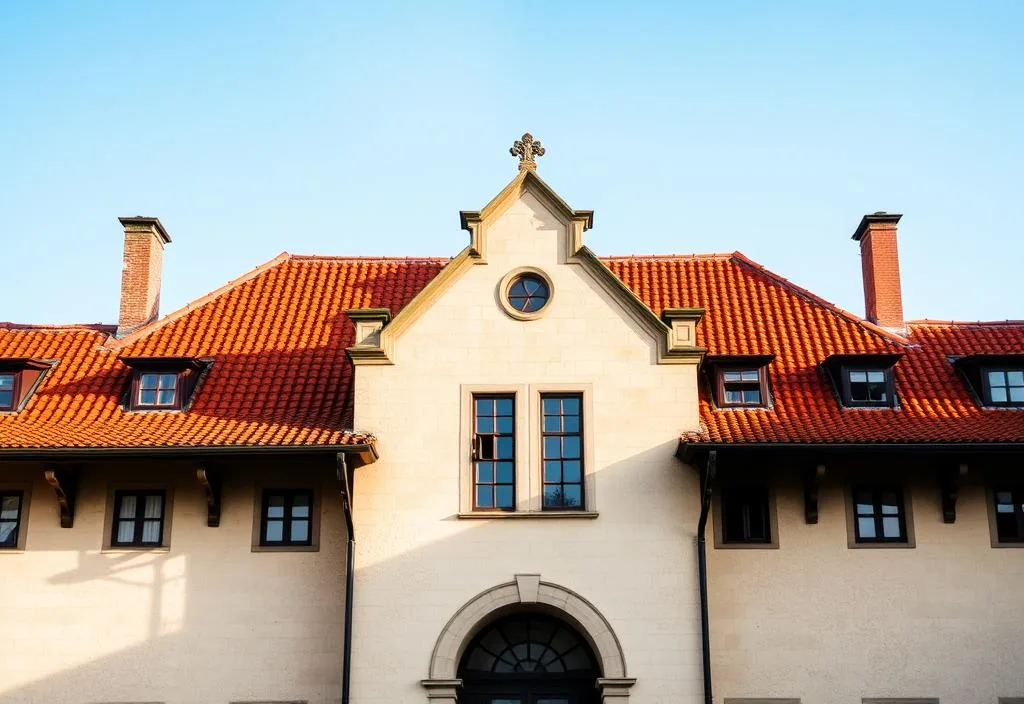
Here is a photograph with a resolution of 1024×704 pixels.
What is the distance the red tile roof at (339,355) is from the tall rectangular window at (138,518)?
3.89 feet

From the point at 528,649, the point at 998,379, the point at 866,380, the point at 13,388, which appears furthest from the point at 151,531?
the point at 998,379

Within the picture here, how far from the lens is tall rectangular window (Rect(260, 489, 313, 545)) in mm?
Answer: 22266

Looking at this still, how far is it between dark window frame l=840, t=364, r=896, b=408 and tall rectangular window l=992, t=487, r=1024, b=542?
2.50m

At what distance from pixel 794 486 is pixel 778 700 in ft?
12.2

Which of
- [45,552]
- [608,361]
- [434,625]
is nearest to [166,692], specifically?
[45,552]

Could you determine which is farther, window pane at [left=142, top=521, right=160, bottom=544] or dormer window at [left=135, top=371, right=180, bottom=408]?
dormer window at [left=135, top=371, right=180, bottom=408]

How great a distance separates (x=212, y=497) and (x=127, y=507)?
5.65ft

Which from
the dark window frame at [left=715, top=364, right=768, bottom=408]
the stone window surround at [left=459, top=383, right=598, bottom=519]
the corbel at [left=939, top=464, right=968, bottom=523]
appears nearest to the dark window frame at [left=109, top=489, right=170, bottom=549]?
the stone window surround at [left=459, top=383, right=598, bottom=519]

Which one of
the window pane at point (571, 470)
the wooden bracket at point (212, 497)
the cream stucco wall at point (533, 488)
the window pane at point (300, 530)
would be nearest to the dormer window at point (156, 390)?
the wooden bracket at point (212, 497)

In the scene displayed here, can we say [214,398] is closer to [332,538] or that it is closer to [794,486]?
[332,538]

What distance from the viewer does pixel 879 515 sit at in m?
22.3

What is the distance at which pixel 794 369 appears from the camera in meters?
24.1

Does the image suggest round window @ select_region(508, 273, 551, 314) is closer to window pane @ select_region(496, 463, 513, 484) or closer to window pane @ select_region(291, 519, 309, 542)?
window pane @ select_region(496, 463, 513, 484)

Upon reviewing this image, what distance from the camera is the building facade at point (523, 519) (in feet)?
69.3
